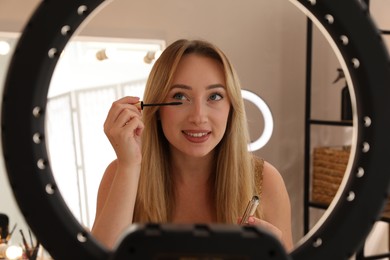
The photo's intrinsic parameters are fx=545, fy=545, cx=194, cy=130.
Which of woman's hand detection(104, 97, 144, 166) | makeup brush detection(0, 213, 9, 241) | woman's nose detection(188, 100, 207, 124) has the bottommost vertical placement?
makeup brush detection(0, 213, 9, 241)

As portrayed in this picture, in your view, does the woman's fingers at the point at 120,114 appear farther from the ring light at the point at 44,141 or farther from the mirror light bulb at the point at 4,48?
the mirror light bulb at the point at 4,48

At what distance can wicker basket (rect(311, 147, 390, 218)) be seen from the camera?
1.42 m

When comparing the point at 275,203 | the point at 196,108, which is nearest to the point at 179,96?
the point at 196,108

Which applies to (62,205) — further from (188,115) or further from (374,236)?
(374,236)

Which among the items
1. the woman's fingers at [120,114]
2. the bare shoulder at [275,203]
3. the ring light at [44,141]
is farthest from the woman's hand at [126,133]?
the bare shoulder at [275,203]

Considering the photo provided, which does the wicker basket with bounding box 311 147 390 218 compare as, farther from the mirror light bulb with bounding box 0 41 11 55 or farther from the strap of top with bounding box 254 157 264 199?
the mirror light bulb with bounding box 0 41 11 55

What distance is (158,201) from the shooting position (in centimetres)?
52

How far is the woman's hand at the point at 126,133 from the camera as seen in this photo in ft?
1.03

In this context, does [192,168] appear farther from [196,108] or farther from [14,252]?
[14,252]

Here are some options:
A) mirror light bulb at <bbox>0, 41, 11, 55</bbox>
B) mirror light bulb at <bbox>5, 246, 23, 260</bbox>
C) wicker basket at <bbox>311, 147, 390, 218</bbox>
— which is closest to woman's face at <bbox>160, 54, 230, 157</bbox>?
mirror light bulb at <bbox>0, 41, 11, 55</bbox>

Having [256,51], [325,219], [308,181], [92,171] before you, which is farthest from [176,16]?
[325,219]

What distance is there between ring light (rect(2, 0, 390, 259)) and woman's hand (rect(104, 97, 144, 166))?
116 mm

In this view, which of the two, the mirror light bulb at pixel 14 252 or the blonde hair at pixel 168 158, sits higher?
the blonde hair at pixel 168 158

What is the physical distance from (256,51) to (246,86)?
0.34 ft
